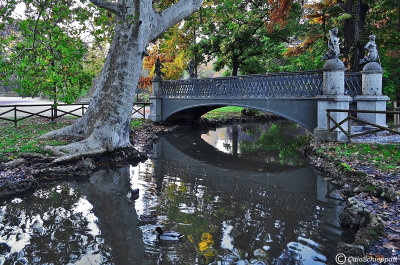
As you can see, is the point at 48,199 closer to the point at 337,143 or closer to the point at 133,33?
the point at 133,33

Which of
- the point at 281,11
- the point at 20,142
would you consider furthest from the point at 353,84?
the point at 20,142

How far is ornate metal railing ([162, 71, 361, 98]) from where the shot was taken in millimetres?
14078

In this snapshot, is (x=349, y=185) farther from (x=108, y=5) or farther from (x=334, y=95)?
(x=108, y=5)

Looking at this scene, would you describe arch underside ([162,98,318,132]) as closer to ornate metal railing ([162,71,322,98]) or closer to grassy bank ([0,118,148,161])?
ornate metal railing ([162,71,322,98])

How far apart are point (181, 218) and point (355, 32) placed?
15485 mm

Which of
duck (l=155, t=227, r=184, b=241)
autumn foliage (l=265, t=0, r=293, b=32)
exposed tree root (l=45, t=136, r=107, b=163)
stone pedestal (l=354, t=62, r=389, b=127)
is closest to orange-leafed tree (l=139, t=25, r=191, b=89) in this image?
autumn foliage (l=265, t=0, r=293, b=32)

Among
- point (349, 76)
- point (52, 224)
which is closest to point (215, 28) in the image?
point (349, 76)

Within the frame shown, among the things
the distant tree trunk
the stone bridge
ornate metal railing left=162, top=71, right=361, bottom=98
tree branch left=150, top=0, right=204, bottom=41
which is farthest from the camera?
the distant tree trunk

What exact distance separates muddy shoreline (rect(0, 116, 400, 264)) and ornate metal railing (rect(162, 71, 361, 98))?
Answer: 2.67 meters

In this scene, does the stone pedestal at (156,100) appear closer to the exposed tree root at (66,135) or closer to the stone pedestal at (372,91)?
the exposed tree root at (66,135)

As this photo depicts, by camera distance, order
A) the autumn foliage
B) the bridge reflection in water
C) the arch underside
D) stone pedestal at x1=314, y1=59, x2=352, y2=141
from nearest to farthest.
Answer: the bridge reflection in water, stone pedestal at x1=314, y1=59, x2=352, y2=141, the arch underside, the autumn foliage

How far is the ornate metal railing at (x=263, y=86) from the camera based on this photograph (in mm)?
14078

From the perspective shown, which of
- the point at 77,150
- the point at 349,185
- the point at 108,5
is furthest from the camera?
the point at 108,5

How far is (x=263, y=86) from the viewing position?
1597cm
